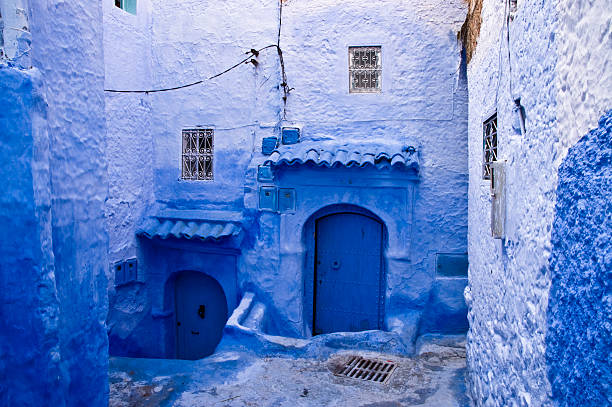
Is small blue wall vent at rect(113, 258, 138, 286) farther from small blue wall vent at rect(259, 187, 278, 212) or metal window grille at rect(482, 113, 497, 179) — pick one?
metal window grille at rect(482, 113, 497, 179)

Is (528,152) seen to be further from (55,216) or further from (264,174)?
(264,174)

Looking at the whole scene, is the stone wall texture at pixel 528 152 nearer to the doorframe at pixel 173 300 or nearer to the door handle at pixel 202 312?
the door handle at pixel 202 312

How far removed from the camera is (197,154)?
848 centimetres

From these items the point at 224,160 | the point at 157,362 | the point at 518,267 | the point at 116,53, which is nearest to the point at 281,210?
the point at 224,160

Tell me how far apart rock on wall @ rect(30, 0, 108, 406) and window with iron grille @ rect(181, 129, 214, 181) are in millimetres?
4285

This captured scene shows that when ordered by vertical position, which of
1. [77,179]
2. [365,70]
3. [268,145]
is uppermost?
[365,70]

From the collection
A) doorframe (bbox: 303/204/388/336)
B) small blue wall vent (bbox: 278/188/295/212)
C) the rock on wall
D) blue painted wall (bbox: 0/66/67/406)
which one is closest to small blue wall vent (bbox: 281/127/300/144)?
small blue wall vent (bbox: 278/188/295/212)

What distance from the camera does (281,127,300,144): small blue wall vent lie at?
773cm

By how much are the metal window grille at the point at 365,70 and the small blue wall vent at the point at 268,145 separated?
4.59 feet

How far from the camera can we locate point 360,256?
7.78 m

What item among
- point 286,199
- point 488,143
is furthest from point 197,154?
point 488,143

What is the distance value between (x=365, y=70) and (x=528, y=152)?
195 inches

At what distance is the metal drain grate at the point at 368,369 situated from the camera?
5.70m

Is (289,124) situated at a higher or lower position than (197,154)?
higher
